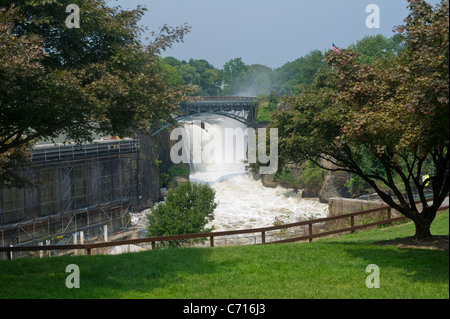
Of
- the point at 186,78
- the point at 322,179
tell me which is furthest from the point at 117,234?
the point at 186,78

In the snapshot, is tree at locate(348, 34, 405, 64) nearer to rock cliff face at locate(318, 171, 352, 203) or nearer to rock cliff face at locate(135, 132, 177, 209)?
rock cliff face at locate(318, 171, 352, 203)

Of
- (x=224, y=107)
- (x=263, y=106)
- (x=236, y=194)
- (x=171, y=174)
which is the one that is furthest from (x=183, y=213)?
(x=263, y=106)

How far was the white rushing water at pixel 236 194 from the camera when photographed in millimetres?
38294

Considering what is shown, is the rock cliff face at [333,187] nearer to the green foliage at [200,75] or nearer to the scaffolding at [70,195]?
the scaffolding at [70,195]

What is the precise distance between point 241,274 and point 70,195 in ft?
85.0

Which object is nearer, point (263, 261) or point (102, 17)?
point (263, 261)

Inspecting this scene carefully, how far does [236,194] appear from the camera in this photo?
166 ft

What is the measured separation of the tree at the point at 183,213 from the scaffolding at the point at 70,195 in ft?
21.1

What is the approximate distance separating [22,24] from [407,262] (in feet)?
33.1

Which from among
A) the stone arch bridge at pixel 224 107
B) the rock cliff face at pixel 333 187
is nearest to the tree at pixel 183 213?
the rock cliff face at pixel 333 187
